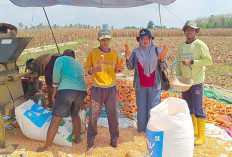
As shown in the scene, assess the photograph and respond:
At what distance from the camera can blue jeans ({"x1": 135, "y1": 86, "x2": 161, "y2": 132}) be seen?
3.48 m

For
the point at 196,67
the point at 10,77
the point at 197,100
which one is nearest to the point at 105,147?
the point at 197,100

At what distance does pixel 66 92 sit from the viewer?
2879mm

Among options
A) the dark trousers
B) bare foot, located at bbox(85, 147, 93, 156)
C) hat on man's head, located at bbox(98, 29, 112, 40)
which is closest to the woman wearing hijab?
hat on man's head, located at bbox(98, 29, 112, 40)

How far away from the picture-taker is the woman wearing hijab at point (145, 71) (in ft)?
10.6

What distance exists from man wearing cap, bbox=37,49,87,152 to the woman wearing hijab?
2.65 feet

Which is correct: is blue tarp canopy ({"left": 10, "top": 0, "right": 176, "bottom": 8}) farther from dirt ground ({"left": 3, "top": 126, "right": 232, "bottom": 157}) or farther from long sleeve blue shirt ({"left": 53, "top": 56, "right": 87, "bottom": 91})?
dirt ground ({"left": 3, "top": 126, "right": 232, "bottom": 157})

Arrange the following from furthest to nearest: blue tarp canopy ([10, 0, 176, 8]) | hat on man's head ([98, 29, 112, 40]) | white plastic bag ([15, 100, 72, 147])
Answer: blue tarp canopy ([10, 0, 176, 8])
white plastic bag ([15, 100, 72, 147])
hat on man's head ([98, 29, 112, 40])

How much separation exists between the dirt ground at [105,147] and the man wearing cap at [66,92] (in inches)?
7.1

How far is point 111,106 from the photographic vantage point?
2.96 meters

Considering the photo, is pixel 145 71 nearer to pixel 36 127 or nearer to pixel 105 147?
pixel 105 147

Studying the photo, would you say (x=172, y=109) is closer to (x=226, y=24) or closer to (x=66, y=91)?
(x=66, y=91)

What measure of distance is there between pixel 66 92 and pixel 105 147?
0.97 m

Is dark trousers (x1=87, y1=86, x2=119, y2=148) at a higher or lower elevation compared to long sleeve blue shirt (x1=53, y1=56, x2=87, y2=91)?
lower

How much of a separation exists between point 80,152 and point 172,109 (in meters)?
1.39
